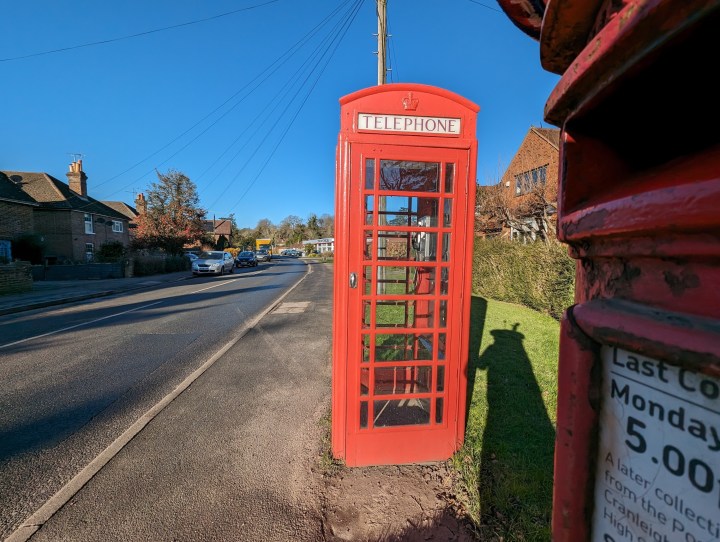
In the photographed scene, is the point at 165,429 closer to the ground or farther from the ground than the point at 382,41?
closer to the ground

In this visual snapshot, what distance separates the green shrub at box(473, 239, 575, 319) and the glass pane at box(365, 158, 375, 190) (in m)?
4.87

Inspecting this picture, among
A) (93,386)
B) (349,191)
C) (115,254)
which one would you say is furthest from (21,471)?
(115,254)

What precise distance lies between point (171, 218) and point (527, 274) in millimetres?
26979

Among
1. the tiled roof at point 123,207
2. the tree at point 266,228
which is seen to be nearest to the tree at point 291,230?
the tree at point 266,228

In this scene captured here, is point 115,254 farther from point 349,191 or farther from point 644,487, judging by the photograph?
point 644,487

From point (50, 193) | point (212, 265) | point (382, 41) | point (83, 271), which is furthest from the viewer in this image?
point (50, 193)

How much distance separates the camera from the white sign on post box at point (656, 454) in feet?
1.77

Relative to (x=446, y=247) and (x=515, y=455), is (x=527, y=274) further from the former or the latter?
(x=446, y=247)

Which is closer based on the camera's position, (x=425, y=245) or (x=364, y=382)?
(x=364, y=382)

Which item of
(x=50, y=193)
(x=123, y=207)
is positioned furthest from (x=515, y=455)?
(x=123, y=207)

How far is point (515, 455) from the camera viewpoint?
2951 mm

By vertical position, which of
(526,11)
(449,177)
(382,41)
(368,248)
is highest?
(382,41)

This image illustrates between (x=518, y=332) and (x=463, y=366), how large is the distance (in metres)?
4.75

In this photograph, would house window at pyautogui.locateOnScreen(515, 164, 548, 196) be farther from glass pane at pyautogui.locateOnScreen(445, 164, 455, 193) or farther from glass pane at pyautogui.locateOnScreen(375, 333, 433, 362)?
glass pane at pyautogui.locateOnScreen(445, 164, 455, 193)
